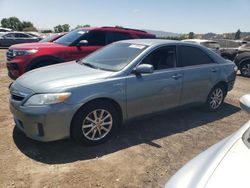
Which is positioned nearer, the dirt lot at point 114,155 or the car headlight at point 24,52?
the dirt lot at point 114,155

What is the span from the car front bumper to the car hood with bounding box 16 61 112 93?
0.27 meters

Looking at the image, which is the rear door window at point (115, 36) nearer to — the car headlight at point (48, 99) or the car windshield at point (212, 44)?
the car headlight at point (48, 99)

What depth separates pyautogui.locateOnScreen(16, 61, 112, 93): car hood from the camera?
4.02 meters

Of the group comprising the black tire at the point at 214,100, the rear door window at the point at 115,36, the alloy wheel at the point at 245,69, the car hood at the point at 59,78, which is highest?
the rear door window at the point at 115,36

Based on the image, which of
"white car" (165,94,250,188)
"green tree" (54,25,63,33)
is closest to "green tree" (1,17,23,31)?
"green tree" (54,25,63,33)

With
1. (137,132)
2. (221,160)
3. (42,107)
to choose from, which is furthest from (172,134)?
(221,160)

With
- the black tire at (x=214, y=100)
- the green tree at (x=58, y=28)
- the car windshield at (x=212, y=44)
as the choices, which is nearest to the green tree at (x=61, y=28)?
the green tree at (x=58, y=28)

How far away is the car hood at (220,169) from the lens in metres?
1.84

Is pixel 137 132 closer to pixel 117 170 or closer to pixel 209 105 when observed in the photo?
pixel 117 170

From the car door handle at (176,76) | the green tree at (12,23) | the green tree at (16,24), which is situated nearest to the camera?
the car door handle at (176,76)

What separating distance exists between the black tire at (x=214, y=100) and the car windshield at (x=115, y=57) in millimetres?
2013

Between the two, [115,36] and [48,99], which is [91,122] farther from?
[115,36]

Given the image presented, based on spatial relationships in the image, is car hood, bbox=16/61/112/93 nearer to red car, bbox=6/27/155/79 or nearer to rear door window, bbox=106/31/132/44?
red car, bbox=6/27/155/79

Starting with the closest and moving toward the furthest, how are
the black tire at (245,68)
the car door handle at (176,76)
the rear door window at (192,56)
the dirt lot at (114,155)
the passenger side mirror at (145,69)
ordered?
1. the dirt lot at (114,155)
2. the passenger side mirror at (145,69)
3. the car door handle at (176,76)
4. the rear door window at (192,56)
5. the black tire at (245,68)
